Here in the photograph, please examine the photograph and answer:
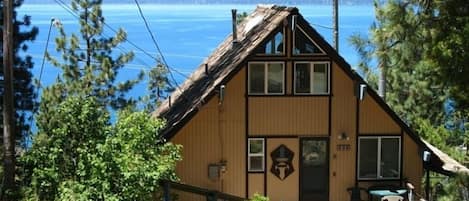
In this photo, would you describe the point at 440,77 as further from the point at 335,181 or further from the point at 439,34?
the point at 335,181

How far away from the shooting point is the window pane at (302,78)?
19172 mm

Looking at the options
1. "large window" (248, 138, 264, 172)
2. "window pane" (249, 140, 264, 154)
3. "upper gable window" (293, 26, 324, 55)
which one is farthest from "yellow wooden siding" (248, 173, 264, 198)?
"upper gable window" (293, 26, 324, 55)

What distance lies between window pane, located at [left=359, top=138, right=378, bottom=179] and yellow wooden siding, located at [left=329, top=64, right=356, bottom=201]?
0.75ft

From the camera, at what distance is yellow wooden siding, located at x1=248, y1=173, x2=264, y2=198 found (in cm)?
1953

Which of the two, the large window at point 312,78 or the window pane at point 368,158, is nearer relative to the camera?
the large window at point 312,78

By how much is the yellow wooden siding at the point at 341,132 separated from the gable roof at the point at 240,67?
1.18 ft

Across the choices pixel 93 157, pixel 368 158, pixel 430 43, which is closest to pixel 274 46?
pixel 368 158

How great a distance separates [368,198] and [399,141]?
1710 millimetres

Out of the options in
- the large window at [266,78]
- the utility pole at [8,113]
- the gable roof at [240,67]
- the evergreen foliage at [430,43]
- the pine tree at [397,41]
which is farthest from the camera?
the large window at [266,78]

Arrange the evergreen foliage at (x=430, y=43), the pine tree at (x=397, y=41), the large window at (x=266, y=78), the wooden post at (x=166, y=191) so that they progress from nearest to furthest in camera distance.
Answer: the evergreen foliage at (x=430, y=43) → the pine tree at (x=397, y=41) → the wooden post at (x=166, y=191) → the large window at (x=266, y=78)

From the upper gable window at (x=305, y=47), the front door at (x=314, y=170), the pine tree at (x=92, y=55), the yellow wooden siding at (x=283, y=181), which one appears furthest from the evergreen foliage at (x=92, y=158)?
the pine tree at (x=92, y=55)

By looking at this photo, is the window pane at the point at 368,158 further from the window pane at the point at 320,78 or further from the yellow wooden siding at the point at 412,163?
the window pane at the point at 320,78

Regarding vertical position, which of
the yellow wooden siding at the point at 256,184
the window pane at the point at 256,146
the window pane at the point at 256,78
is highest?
the window pane at the point at 256,78

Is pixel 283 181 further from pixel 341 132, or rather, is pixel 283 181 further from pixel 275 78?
pixel 275 78
